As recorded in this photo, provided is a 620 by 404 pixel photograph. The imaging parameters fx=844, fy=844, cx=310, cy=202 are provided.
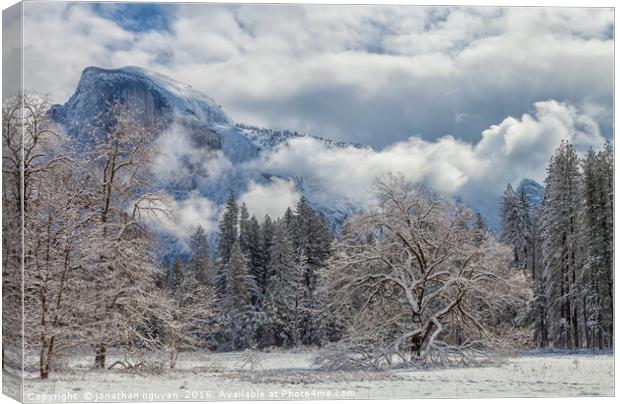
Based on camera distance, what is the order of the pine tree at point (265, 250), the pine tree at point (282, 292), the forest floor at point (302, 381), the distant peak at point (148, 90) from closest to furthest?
the forest floor at point (302, 381), the distant peak at point (148, 90), the pine tree at point (265, 250), the pine tree at point (282, 292)

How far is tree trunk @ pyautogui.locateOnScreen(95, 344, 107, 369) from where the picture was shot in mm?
15923

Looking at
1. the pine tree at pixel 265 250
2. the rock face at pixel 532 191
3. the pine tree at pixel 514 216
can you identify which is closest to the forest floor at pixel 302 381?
the pine tree at pixel 265 250

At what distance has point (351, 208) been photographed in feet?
59.6

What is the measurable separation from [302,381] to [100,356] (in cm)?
391

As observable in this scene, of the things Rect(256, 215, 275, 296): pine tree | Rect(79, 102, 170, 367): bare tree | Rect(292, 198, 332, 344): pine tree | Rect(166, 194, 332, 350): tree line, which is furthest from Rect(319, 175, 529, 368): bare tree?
Rect(79, 102, 170, 367): bare tree

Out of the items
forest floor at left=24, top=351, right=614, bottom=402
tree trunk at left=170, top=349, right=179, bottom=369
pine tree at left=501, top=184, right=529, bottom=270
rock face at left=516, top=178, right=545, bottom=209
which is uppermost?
rock face at left=516, top=178, right=545, bottom=209

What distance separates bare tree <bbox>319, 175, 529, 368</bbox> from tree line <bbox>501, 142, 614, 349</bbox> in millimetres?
737

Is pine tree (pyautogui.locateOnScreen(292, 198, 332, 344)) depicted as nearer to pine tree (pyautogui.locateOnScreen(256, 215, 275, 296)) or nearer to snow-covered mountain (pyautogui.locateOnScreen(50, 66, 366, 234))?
snow-covered mountain (pyautogui.locateOnScreen(50, 66, 366, 234))

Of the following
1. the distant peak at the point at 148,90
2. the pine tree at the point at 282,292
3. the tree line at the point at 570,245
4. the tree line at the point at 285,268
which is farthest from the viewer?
the pine tree at the point at 282,292

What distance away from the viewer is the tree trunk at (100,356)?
1592cm

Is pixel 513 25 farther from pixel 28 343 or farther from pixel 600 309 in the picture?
pixel 28 343

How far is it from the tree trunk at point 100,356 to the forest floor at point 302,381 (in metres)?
0.22

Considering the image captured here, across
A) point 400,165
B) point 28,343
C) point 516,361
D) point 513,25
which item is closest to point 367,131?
point 400,165

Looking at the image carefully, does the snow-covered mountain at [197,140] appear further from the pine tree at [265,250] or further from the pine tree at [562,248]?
the pine tree at [265,250]
